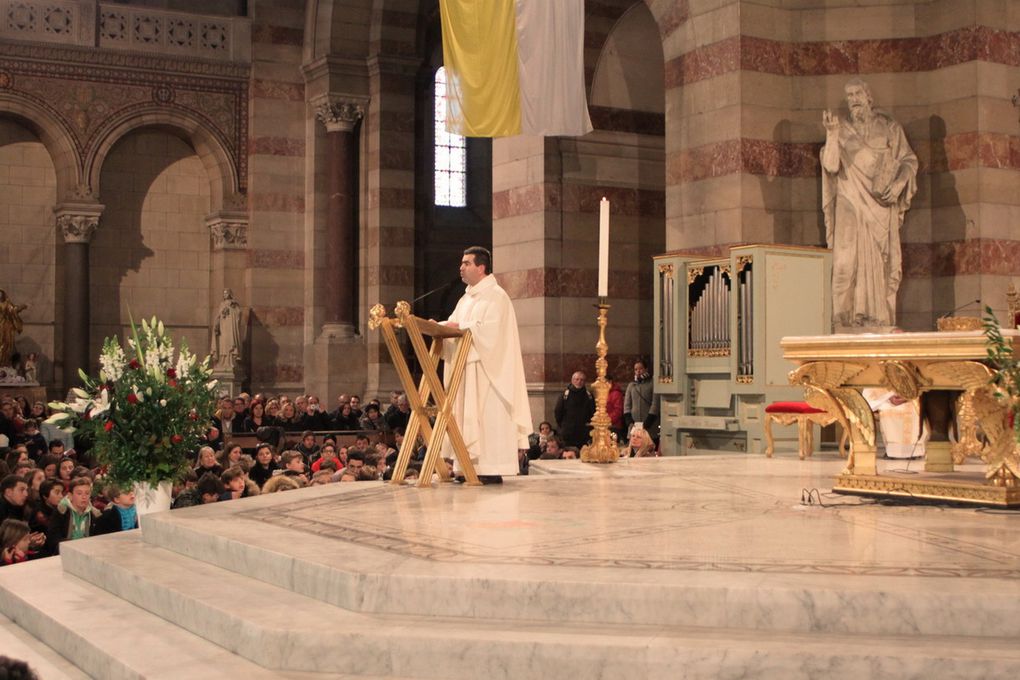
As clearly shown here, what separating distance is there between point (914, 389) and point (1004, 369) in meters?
0.75

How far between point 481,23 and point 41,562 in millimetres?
7568

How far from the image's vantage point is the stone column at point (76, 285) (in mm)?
22016

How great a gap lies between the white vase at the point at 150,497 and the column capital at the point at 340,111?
14.0 m

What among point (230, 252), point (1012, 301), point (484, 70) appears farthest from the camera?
point (230, 252)

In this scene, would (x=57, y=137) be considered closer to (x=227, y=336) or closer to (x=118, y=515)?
(x=227, y=336)

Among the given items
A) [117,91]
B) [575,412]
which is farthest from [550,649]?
[117,91]

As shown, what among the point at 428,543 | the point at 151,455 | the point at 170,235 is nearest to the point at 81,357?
the point at 170,235

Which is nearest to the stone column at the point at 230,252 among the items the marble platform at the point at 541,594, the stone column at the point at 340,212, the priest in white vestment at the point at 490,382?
the stone column at the point at 340,212

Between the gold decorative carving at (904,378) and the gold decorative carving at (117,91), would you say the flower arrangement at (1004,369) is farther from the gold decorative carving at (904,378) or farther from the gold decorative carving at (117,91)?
→ the gold decorative carving at (117,91)

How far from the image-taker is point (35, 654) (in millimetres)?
5930

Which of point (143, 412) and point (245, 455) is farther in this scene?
point (245, 455)

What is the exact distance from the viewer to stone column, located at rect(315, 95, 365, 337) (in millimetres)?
21766

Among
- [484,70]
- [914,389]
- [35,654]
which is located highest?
[484,70]

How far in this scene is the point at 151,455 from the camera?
8414 millimetres
